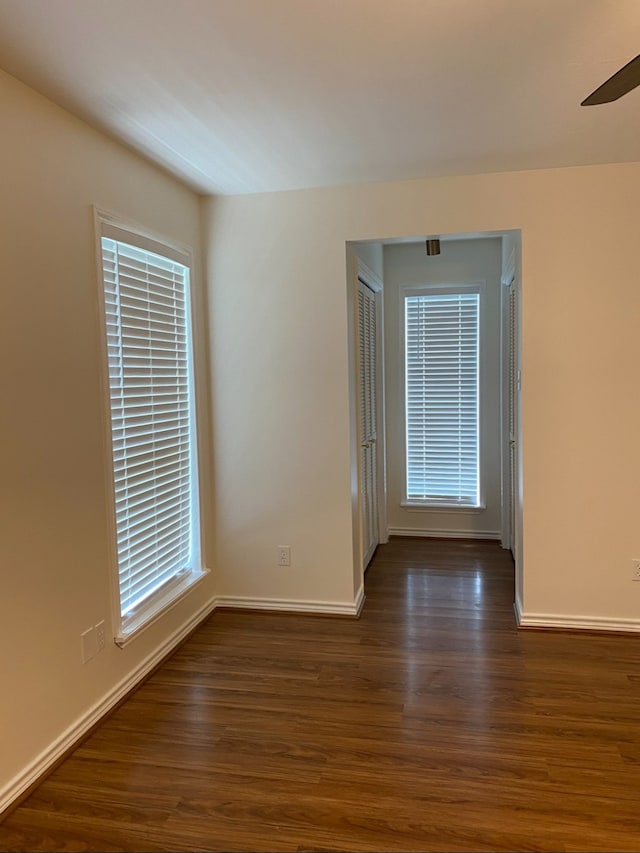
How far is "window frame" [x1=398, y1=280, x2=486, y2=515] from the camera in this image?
15.9 feet

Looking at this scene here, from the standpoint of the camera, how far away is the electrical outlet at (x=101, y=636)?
2.51 meters

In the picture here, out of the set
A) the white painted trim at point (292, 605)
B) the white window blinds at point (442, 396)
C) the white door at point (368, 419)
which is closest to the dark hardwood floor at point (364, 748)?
the white painted trim at point (292, 605)

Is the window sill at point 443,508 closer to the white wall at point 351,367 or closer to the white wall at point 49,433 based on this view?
the white wall at point 351,367

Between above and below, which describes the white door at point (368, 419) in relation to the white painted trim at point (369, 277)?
below

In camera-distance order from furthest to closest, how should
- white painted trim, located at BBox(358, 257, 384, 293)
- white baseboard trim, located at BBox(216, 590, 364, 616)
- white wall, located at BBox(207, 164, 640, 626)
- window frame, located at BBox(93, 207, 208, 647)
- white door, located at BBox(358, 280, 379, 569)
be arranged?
white door, located at BBox(358, 280, 379, 569) → white painted trim, located at BBox(358, 257, 384, 293) → white baseboard trim, located at BBox(216, 590, 364, 616) → white wall, located at BBox(207, 164, 640, 626) → window frame, located at BBox(93, 207, 208, 647)

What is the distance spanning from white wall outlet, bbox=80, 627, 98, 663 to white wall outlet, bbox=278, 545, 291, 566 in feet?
4.39

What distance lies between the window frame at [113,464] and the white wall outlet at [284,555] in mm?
453

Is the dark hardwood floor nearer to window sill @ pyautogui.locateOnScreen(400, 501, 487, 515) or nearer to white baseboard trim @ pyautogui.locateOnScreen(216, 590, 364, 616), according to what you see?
white baseboard trim @ pyautogui.locateOnScreen(216, 590, 364, 616)

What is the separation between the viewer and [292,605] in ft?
12.0

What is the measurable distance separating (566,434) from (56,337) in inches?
101

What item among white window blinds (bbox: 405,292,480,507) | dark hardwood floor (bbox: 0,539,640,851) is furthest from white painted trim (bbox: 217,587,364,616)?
white window blinds (bbox: 405,292,480,507)

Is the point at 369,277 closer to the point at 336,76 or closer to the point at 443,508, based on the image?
the point at 443,508

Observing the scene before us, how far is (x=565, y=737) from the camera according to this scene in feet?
7.66

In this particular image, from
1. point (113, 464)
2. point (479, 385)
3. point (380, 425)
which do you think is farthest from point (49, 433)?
point (479, 385)
